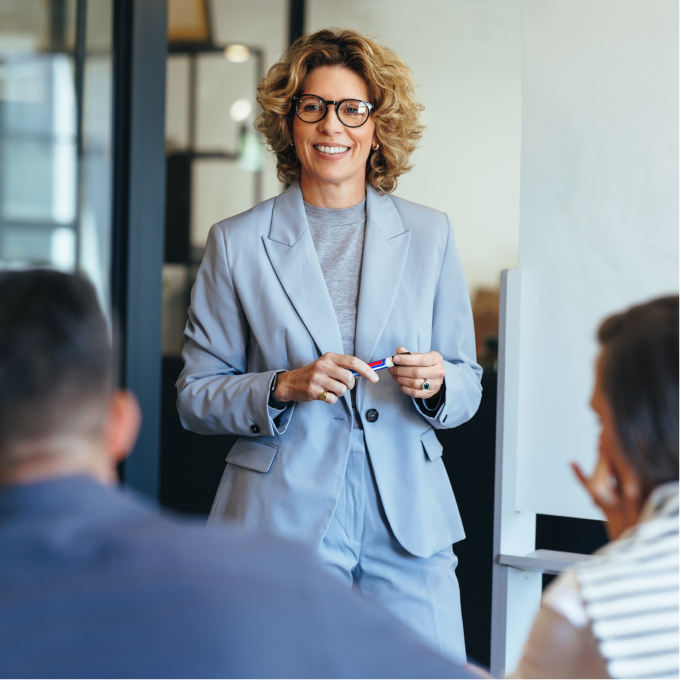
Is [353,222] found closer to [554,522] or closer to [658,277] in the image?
[658,277]

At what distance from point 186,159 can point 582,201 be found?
2565mm

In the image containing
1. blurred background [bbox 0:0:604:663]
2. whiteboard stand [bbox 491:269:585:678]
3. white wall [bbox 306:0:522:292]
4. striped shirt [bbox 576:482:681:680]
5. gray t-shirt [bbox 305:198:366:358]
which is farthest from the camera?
white wall [bbox 306:0:522:292]

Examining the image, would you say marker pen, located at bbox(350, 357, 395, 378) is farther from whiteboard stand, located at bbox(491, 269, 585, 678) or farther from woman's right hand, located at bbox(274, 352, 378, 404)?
whiteboard stand, located at bbox(491, 269, 585, 678)

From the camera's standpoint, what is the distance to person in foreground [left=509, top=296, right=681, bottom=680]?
885mm

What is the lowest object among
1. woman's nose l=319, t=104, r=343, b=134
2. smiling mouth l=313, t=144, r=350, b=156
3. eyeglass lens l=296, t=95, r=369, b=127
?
smiling mouth l=313, t=144, r=350, b=156

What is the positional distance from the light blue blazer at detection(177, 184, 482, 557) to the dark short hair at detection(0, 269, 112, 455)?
100 centimetres

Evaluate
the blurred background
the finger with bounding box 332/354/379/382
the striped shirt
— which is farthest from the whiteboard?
the striped shirt

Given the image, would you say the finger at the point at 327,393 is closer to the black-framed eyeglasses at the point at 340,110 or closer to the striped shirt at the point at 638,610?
the black-framed eyeglasses at the point at 340,110

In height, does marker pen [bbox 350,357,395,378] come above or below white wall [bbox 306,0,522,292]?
A: below

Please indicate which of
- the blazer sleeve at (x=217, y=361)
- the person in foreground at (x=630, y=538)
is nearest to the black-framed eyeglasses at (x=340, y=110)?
the blazer sleeve at (x=217, y=361)

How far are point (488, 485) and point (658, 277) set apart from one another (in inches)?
50.2

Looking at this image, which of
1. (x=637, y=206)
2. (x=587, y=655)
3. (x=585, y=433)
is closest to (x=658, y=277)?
(x=637, y=206)

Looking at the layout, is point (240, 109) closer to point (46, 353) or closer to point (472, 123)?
point (472, 123)

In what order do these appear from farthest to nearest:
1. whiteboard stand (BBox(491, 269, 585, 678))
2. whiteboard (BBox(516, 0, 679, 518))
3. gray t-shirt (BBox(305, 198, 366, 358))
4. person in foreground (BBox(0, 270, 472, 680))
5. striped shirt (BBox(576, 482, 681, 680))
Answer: whiteboard stand (BBox(491, 269, 585, 678)) < whiteboard (BBox(516, 0, 679, 518)) < gray t-shirt (BBox(305, 198, 366, 358)) < striped shirt (BBox(576, 482, 681, 680)) < person in foreground (BBox(0, 270, 472, 680))
